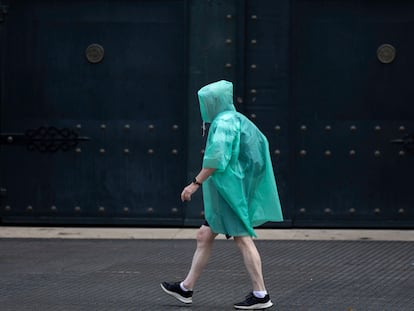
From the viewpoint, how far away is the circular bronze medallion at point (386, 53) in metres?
11.4

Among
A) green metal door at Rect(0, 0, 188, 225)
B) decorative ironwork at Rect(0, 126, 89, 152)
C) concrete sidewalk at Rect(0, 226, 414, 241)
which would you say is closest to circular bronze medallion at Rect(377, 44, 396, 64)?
concrete sidewalk at Rect(0, 226, 414, 241)

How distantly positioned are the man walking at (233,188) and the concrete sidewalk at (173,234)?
3248 millimetres

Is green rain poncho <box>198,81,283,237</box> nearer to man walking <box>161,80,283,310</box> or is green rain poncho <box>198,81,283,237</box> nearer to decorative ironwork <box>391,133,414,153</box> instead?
man walking <box>161,80,283,310</box>

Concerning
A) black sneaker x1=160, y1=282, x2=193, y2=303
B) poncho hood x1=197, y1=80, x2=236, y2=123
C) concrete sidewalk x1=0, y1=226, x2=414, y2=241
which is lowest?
concrete sidewalk x1=0, y1=226, x2=414, y2=241

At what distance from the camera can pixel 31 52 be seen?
38.1ft

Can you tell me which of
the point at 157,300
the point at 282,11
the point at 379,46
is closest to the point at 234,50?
the point at 282,11

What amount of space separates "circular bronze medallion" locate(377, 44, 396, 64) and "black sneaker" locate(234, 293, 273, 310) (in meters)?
4.46

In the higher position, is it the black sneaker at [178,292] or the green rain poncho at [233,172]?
the green rain poncho at [233,172]

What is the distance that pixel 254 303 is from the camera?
7625 millimetres

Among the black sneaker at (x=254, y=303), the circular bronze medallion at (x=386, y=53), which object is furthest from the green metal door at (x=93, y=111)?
the black sneaker at (x=254, y=303)

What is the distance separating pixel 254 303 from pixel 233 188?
0.81 meters

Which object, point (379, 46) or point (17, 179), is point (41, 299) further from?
point (379, 46)

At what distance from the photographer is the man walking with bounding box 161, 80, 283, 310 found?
24.9 feet

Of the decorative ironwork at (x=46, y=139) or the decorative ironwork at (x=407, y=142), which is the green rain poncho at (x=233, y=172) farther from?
the decorative ironwork at (x=46, y=139)
